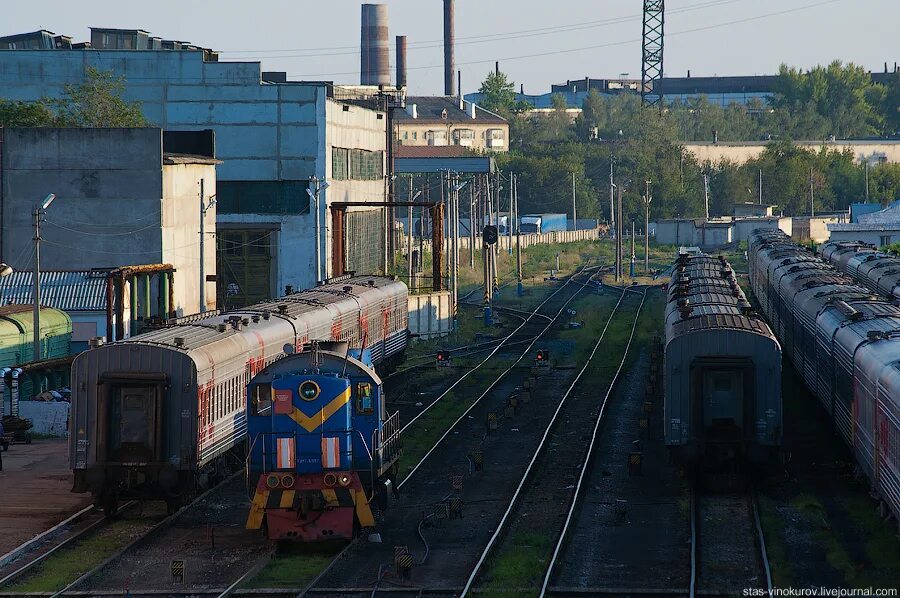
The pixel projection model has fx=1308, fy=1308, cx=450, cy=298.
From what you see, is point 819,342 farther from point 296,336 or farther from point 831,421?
point 296,336

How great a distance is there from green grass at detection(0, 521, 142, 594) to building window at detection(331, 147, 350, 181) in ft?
133

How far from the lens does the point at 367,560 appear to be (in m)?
19.0

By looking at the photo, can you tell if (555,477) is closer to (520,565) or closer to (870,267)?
(520,565)

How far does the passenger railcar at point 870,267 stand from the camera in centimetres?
3875

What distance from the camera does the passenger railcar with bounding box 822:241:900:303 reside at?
38.8 meters

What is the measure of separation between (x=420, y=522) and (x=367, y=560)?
8.25 ft

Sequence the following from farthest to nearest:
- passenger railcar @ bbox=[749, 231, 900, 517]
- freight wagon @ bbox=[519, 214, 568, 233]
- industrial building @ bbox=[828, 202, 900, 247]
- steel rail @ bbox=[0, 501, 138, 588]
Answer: freight wagon @ bbox=[519, 214, 568, 233], industrial building @ bbox=[828, 202, 900, 247], passenger railcar @ bbox=[749, 231, 900, 517], steel rail @ bbox=[0, 501, 138, 588]

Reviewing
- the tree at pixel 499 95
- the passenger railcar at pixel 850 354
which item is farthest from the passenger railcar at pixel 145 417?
the tree at pixel 499 95

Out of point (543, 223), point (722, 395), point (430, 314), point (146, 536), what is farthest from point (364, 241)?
point (543, 223)

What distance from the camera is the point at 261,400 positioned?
65.2 ft

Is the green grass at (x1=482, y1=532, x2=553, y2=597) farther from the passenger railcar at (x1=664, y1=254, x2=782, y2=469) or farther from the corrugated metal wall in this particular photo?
the corrugated metal wall

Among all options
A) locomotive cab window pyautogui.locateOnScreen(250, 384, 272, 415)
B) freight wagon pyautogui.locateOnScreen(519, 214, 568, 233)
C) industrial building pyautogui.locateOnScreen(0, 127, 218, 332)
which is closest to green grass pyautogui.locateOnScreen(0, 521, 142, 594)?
locomotive cab window pyautogui.locateOnScreen(250, 384, 272, 415)

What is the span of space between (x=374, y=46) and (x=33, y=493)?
11236 centimetres

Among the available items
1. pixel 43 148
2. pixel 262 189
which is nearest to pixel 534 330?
pixel 262 189
